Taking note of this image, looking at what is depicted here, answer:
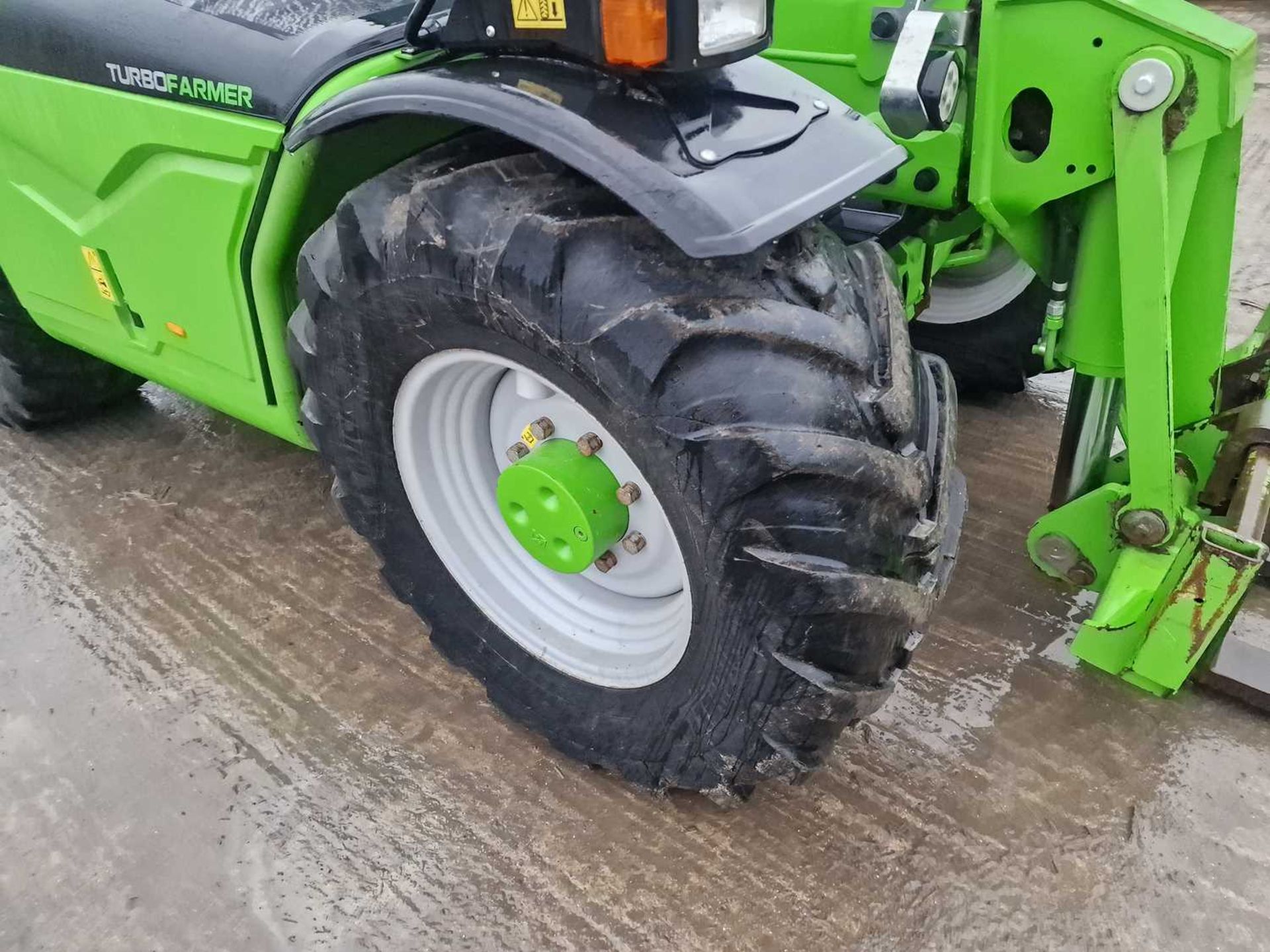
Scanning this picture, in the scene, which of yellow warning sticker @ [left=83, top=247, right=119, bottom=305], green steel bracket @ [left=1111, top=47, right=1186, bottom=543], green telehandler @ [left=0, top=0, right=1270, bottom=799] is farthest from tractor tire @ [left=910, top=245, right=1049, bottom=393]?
yellow warning sticker @ [left=83, top=247, right=119, bottom=305]

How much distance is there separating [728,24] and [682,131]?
0.45ft

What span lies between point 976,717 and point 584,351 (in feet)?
3.59

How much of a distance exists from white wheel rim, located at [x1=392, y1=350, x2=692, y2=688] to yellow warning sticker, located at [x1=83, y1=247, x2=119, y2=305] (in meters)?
0.82

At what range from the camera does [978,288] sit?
2.54 meters

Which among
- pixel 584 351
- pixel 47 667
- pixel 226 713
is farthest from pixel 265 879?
pixel 584 351

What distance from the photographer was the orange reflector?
1044 millimetres

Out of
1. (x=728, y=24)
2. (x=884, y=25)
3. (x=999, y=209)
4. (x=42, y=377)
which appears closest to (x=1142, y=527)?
(x=999, y=209)

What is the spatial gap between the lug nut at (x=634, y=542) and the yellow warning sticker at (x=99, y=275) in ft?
3.98

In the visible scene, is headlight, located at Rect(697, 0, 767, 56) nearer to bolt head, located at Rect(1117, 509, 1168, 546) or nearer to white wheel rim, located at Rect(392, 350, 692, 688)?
white wheel rim, located at Rect(392, 350, 692, 688)

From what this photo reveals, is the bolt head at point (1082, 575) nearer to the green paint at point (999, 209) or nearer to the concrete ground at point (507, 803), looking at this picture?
the green paint at point (999, 209)

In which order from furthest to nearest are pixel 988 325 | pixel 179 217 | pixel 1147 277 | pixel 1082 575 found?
pixel 988 325
pixel 1082 575
pixel 179 217
pixel 1147 277

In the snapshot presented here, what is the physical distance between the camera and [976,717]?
175cm

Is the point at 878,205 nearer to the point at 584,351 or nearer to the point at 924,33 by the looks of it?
the point at 924,33

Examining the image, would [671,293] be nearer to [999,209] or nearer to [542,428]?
[542,428]
